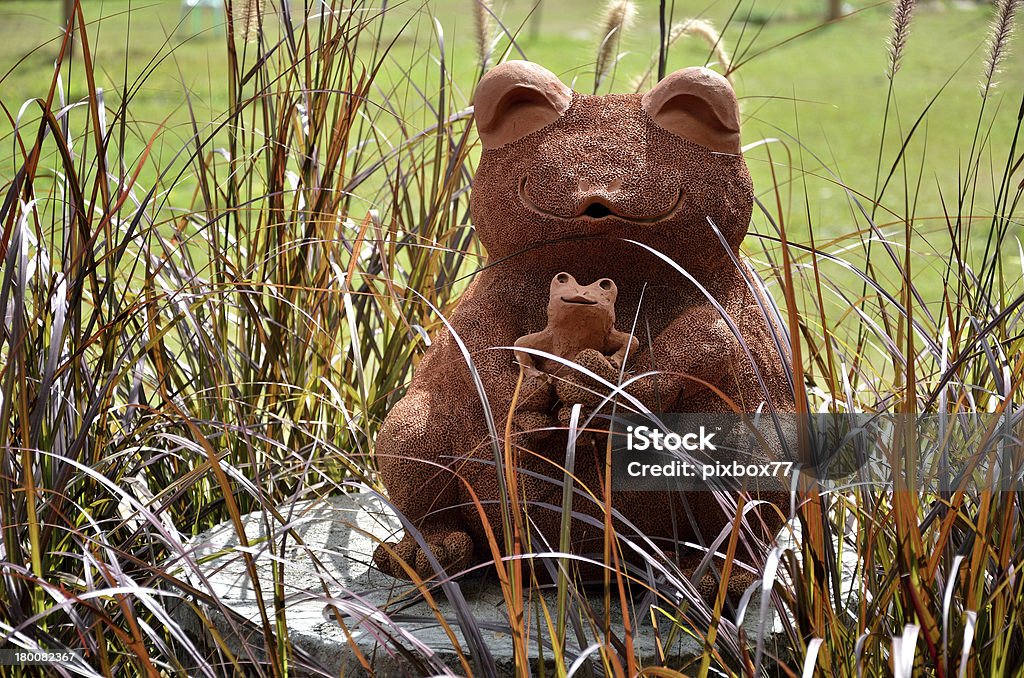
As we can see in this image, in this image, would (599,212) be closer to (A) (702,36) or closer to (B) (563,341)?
(B) (563,341)

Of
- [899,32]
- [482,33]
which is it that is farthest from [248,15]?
[899,32]

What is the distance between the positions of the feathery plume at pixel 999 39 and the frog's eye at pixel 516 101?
2.59 ft

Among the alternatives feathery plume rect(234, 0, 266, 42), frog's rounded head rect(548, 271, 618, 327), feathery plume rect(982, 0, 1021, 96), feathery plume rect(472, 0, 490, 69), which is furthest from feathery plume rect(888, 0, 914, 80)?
feathery plume rect(234, 0, 266, 42)

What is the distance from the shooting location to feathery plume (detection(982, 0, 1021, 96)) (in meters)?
2.02

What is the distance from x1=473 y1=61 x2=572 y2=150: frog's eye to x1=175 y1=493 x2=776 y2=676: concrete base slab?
0.69m

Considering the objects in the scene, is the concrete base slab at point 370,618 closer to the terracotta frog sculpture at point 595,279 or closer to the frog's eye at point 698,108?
the terracotta frog sculpture at point 595,279

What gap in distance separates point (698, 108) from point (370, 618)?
97 cm

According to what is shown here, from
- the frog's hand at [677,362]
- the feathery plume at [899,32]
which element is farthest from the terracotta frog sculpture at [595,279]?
the feathery plume at [899,32]

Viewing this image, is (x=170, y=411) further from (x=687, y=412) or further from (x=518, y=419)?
(x=687, y=412)

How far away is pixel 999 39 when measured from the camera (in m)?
2.02

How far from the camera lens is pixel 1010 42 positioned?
201 centimetres

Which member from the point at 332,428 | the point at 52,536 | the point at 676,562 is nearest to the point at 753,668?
the point at 676,562

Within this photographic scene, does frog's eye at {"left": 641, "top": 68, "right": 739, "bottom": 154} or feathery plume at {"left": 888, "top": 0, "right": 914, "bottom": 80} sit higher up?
feathery plume at {"left": 888, "top": 0, "right": 914, "bottom": 80}

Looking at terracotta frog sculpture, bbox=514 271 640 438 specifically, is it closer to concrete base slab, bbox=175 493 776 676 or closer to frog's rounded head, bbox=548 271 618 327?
frog's rounded head, bbox=548 271 618 327
